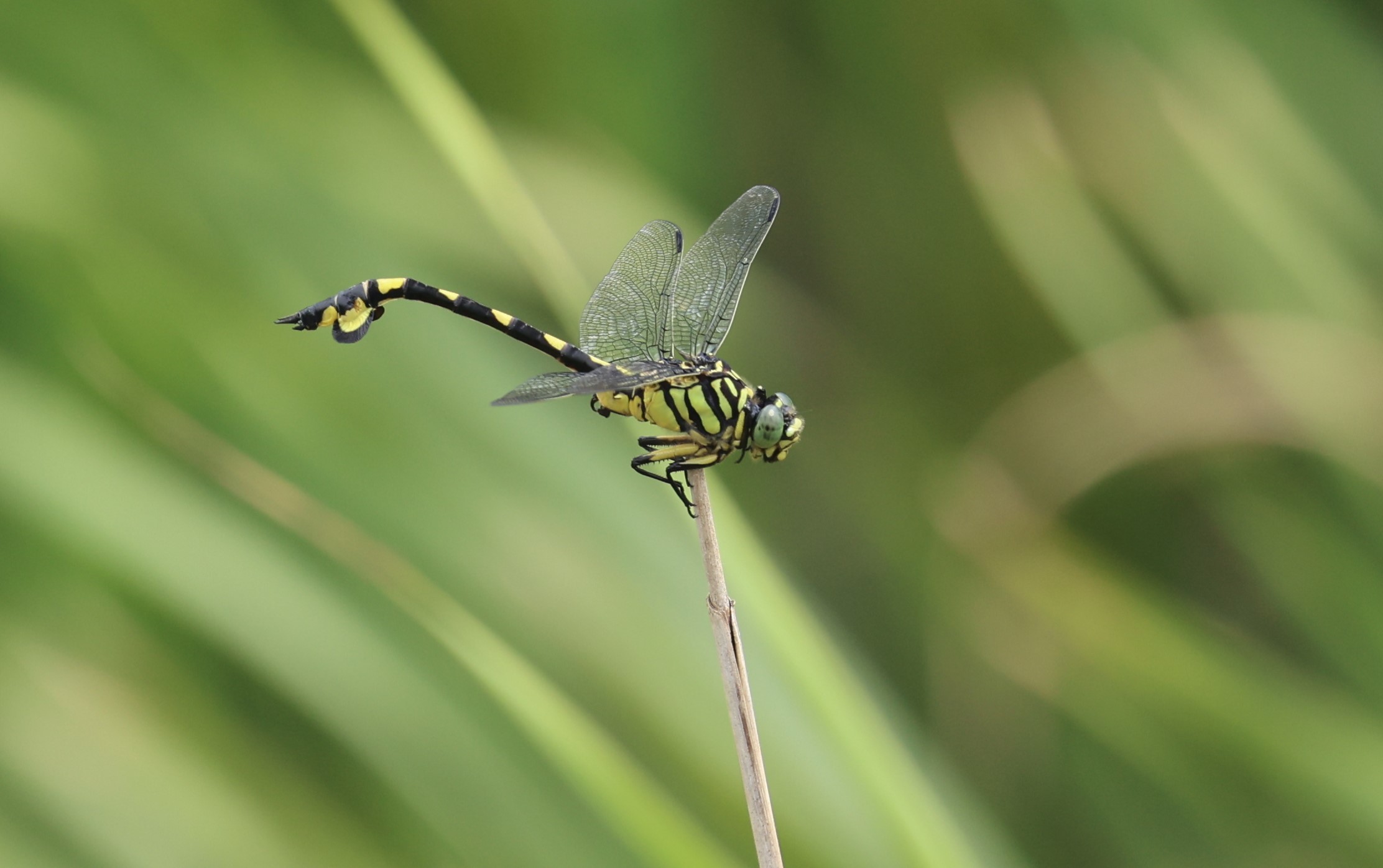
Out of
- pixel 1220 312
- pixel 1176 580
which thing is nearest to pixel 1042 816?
pixel 1176 580

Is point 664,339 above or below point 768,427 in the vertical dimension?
above

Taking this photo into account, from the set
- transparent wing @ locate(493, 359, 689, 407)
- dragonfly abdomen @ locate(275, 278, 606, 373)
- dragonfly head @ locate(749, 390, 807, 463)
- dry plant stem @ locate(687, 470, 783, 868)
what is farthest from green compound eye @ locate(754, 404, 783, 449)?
dry plant stem @ locate(687, 470, 783, 868)

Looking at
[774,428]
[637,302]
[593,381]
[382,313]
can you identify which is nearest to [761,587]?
[774,428]

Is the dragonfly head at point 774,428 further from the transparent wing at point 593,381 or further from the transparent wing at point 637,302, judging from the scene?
the transparent wing at point 637,302

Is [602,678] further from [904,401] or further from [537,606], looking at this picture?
[904,401]

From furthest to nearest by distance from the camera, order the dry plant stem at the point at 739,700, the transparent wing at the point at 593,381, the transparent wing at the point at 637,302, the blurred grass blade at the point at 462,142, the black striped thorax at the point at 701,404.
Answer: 1. the transparent wing at the point at 637,302
2. the blurred grass blade at the point at 462,142
3. the black striped thorax at the point at 701,404
4. the transparent wing at the point at 593,381
5. the dry plant stem at the point at 739,700

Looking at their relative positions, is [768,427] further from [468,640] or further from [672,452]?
[468,640]

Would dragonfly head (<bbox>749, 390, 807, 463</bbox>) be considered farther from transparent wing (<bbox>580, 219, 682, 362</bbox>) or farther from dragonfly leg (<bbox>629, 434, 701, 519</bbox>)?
transparent wing (<bbox>580, 219, 682, 362</bbox>)

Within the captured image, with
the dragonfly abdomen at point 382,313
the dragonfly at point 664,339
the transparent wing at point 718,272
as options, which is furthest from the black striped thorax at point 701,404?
the transparent wing at point 718,272
